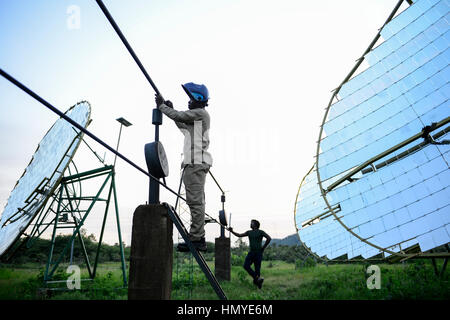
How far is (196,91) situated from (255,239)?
6.29 meters

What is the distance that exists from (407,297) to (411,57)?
518 cm

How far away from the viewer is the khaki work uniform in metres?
3.55

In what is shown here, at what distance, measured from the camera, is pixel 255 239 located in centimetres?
909

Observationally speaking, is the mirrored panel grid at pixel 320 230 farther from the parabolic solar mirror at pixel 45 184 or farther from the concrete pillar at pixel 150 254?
the parabolic solar mirror at pixel 45 184

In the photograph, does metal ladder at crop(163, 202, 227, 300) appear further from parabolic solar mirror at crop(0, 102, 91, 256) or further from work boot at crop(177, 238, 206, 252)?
parabolic solar mirror at crop(0, 102, 91, 256)

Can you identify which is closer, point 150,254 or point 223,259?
point 150,254

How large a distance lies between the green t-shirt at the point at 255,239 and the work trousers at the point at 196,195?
19.1ft

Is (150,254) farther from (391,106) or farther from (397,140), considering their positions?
(391,106)

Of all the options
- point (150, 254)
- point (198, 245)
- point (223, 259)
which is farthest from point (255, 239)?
point (150, 254)

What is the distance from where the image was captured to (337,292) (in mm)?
6664

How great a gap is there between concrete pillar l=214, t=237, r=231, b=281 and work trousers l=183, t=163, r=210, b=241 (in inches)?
292

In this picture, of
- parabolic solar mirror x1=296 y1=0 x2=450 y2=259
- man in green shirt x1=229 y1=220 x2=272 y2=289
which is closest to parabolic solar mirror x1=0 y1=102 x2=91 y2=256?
man in green shirt x1=229 y1=220 x2=272 y2=289

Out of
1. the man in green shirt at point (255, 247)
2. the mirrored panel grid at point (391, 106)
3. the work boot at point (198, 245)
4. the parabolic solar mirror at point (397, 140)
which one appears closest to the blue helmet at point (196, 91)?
the work boot at point (198, 245)
